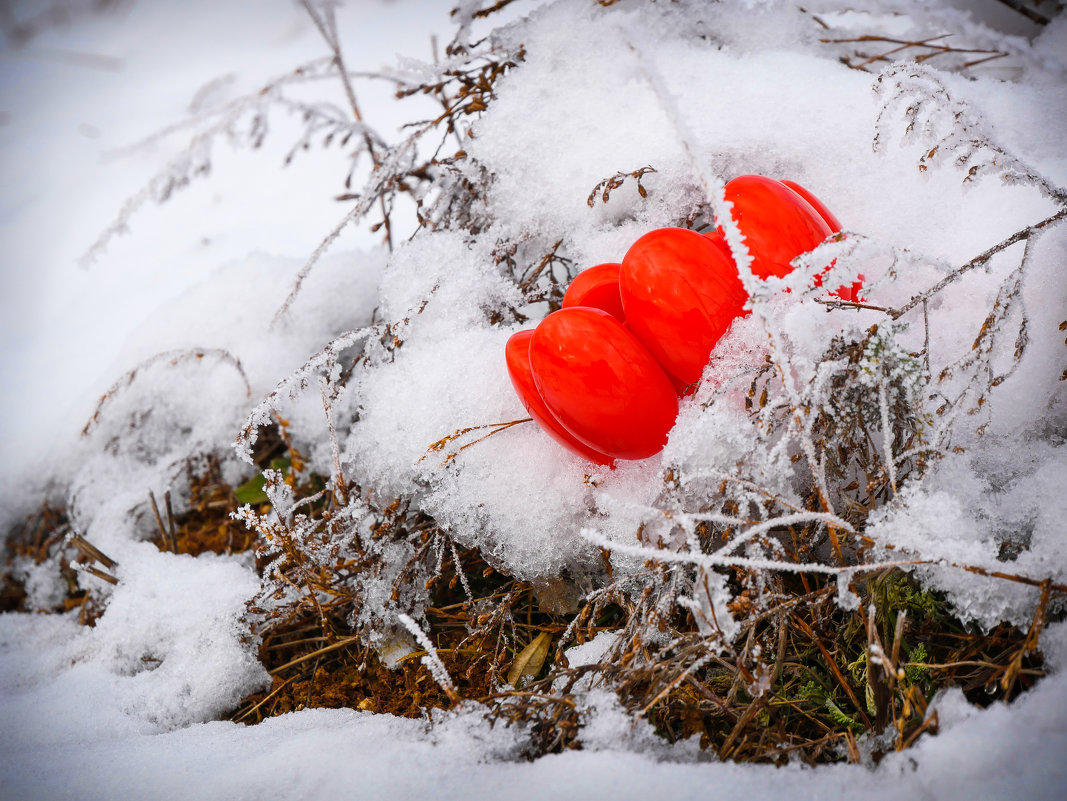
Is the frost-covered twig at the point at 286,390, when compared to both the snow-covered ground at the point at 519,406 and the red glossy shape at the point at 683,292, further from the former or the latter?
the red glossy shape at the point at 683,292

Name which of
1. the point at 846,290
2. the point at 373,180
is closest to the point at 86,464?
the point at 373,180

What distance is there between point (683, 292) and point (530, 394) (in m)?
0.30

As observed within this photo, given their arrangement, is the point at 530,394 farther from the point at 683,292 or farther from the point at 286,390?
the point at 286,390

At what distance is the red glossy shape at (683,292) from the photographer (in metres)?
0.93

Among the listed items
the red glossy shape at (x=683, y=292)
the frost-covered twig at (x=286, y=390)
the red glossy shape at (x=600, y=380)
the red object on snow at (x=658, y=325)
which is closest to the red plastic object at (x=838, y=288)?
the red object on snow at (x=658, y=325)

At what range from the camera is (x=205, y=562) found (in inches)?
60.9

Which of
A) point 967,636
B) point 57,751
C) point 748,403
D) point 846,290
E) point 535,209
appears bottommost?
point 57,751

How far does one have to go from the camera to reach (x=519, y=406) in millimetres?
1256

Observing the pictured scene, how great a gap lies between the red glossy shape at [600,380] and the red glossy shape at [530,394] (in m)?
0.05

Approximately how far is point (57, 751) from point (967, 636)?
5.04 feet

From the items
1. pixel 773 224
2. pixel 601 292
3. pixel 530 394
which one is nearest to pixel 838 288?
pixel 773 224

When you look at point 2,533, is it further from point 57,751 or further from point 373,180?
point 373,180

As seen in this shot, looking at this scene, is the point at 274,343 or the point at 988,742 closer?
the point at 988,742

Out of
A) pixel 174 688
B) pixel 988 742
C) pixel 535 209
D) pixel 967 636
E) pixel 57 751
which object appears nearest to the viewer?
pixel 988 742
